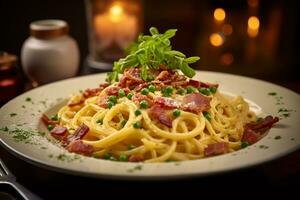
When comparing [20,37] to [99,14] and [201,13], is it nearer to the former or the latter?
[99,14]

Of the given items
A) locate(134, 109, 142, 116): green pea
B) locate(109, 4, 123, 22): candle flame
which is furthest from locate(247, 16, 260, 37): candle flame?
locate(134, 109, 142, 116): green pea

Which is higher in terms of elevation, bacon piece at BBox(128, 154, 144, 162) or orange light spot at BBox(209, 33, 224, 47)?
bacon piece at BBox(128, 154, 144, 162)

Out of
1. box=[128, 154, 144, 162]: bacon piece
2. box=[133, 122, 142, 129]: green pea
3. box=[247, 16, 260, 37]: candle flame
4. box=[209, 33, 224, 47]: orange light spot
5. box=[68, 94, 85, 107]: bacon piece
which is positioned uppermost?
box=[133, 122, 142, 129]: green pea

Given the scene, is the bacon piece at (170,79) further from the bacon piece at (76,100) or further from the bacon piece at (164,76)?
the bacon piece at (76,100)

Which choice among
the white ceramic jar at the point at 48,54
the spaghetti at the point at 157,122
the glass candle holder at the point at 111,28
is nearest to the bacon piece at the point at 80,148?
the spaghetti at the point at 157,122

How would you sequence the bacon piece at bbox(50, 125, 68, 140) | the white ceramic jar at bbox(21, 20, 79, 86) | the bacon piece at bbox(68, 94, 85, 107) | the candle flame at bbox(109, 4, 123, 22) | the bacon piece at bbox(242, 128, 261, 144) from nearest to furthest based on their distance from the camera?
1. the bacon piece at bbox(242, 128, 261, 144)
2. the bacon piece at bbox(50, 125, 68, 140)
3. the bacon piece at bbox(68, 94, 85, 107)
4. the white ceramic jar at bbox(21, 20, 79, 86)
5. the candle flame at bbox(109, 4, 123, 22)

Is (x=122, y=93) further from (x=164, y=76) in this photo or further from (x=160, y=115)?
(x=160, y=115)

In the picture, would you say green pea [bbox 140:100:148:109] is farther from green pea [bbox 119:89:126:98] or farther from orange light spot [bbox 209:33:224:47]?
orange light spot [bbox 209:33:224:47]
